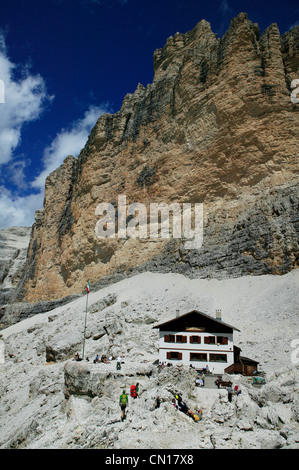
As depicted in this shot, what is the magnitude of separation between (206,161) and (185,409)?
36.2 m

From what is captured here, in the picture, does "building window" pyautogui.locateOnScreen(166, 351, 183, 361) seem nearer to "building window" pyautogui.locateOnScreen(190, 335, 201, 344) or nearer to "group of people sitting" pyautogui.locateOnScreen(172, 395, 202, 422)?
"building window" pyautogui.locateOnScreen(190, 335, 201, 344)

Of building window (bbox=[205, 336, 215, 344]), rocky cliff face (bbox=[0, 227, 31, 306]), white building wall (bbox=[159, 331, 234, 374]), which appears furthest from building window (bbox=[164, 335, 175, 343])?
rocky cliff face (bbox=[0, 227, 31, 306])

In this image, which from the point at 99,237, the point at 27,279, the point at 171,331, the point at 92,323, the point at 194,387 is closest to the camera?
the point at 194,387

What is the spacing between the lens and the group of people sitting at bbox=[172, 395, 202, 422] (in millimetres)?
12895

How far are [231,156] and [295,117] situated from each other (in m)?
8.50

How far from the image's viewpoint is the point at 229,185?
4172 centimetres

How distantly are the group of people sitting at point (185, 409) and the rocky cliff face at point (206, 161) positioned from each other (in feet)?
68.8

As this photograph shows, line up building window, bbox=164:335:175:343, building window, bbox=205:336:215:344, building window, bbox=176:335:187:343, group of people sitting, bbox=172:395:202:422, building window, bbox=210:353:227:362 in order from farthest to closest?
building window, bbox=164:335:175:343
building window, bbox=176:335:187:343
building window, bbox=205:336:215:344
building window, bbox=210:353:227:362
group of people sitting, bbox=172:395:202:422

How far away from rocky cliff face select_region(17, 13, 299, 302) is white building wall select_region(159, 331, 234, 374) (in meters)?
13.4

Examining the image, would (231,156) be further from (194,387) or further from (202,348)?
(194,387)

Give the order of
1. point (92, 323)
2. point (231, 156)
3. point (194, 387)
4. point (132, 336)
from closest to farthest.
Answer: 1. point (194, 387)
2. point (132, 336)
3. point (92, 323)
4. point (231, 156)

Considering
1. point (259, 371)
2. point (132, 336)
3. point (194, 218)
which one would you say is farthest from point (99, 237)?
point (259, 371)

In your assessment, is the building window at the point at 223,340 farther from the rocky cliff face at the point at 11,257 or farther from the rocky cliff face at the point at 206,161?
the rocky cliff face at the point at 11,257

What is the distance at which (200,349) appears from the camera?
840 inches
